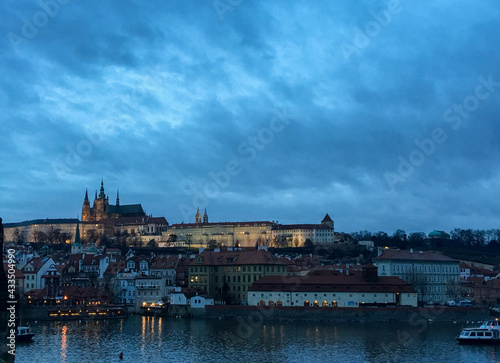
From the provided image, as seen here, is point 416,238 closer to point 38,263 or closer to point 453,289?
point 453,289

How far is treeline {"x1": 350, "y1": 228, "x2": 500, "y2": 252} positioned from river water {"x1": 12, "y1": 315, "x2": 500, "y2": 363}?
103m

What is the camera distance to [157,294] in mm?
71562

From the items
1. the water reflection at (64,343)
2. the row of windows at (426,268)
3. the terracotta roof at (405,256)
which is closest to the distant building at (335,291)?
the terracotta roof at (405,256)

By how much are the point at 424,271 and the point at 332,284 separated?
1794cm

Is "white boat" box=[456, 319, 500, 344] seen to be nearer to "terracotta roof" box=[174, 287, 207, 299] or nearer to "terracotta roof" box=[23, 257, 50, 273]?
"terracotta roof" box=[174, 287, 207, 299]

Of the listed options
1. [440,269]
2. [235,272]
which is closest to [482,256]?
[440,269]

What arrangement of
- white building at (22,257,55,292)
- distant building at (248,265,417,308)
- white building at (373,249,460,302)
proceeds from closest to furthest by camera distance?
distant building at (248,265,417,308) → white building at (373,249,460,302) → white building at (22,257,55,292)

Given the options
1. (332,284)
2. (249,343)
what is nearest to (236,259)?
(332,284)

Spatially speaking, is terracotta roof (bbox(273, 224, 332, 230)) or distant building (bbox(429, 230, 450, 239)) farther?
distant building (bbox(429, 230, 450, 239))

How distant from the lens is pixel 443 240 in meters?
166

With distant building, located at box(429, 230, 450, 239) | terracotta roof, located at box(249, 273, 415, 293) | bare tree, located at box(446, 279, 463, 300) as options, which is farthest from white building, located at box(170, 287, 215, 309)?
distant building, located at box(429, 230, 450, 239)

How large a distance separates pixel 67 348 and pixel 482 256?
114m

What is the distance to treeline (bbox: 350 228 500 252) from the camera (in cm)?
15638

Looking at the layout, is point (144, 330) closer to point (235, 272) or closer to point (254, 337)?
point (254, 337)
